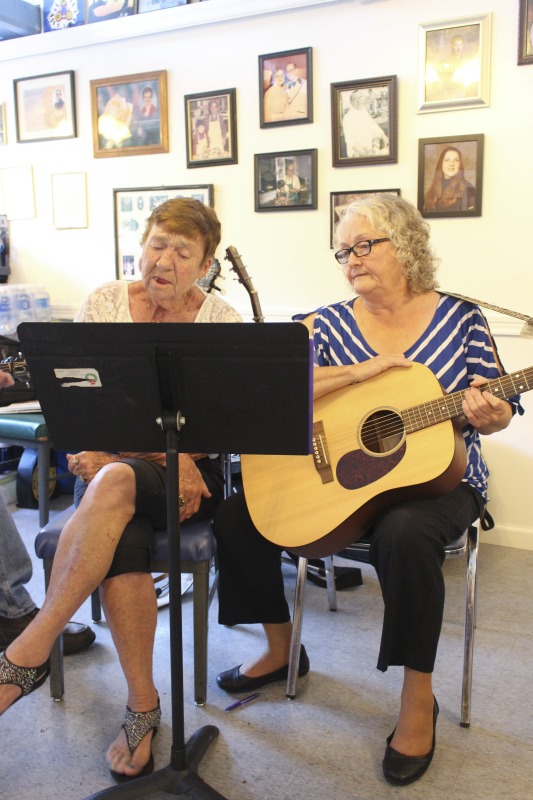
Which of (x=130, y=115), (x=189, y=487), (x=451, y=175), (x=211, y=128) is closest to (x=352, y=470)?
(x=189, y=487)

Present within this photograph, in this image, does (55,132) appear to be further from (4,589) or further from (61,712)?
(61,712)

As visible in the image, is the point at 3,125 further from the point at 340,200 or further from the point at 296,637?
the point at 296,637

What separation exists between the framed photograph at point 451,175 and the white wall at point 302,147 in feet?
0.11

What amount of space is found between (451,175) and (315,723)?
1.94m

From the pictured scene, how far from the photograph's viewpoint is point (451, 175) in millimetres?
2695

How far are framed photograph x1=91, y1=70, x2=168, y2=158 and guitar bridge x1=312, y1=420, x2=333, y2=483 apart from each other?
202 cm

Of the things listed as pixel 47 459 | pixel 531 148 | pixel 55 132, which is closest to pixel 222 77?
pixel 55 132

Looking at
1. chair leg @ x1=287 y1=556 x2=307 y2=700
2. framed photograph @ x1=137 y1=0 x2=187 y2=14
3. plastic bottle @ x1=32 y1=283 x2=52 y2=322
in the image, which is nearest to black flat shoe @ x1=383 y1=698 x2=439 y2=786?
chair leg @ x1=287 y1=556 x2=307 y2=700

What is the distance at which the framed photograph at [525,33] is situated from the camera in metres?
2.49

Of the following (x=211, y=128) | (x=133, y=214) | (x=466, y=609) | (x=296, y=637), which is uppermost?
(x=211, y=128)

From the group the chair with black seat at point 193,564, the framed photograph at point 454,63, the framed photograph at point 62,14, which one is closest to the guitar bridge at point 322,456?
the chair with black seat at point 193,564

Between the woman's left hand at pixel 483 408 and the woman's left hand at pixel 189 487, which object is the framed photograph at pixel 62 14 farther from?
the woman's left hand at pixel 483 408

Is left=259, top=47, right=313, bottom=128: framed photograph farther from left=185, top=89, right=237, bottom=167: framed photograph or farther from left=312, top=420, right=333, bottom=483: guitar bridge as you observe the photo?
left=312, top=420, right=333, bottom=483: guitar bridge

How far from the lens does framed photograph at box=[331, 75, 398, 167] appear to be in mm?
2752
